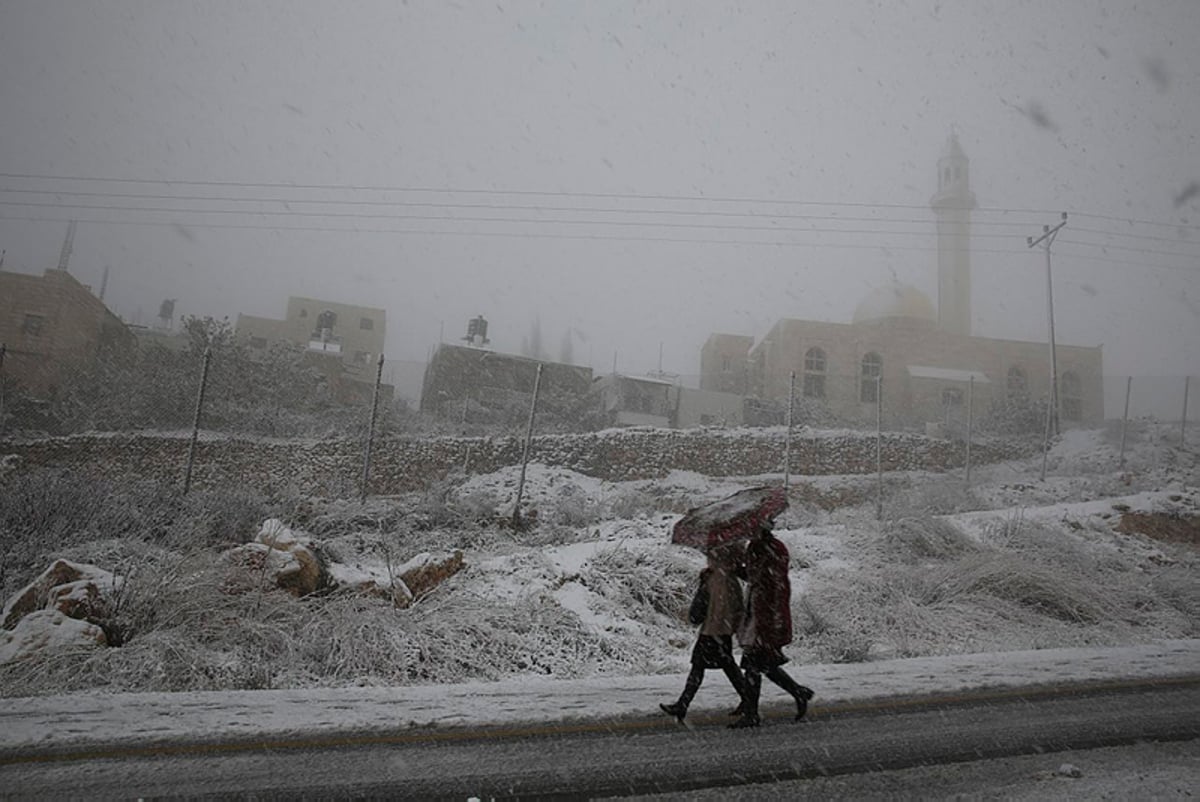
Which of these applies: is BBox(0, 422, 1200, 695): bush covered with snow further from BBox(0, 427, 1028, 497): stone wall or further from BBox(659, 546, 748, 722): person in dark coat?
BBox(0, 427, 1028, 497): stone wall

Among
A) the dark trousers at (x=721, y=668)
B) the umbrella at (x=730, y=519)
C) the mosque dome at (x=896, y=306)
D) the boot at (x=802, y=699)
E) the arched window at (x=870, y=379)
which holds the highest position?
the mosque dome at (x=896, y=306)

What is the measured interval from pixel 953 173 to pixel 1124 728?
57.6 meters

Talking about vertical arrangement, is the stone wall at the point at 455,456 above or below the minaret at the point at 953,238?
below

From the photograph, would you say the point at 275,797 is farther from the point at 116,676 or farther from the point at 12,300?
the point at 12,300

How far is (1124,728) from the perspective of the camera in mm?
4625

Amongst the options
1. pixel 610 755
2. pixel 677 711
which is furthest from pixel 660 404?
pixel 610 755

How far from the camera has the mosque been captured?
118 ft

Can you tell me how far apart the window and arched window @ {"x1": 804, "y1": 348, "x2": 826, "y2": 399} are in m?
37.0

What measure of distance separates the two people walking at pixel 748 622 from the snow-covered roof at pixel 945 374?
35943 mm

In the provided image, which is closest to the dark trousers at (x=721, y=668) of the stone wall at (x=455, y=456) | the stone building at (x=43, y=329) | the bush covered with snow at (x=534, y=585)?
the bush covered with snow at (x=534, y=585)

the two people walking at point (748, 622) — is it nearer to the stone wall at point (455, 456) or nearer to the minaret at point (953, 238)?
the stone wall at point (455, 456)

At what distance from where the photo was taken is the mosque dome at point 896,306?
40.4m

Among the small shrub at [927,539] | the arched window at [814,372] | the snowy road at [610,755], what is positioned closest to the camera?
the snowy road at [610,755]

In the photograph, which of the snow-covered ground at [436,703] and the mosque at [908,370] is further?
the mosque at [908,370]
